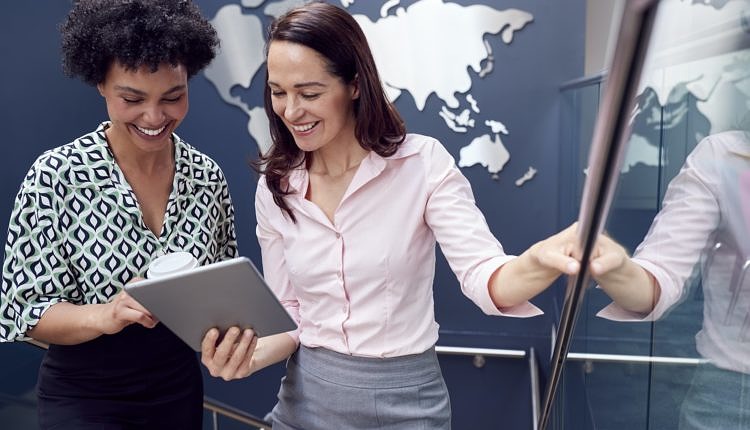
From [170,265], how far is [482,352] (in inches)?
110

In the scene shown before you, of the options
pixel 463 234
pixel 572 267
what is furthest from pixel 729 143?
pixel 463 234

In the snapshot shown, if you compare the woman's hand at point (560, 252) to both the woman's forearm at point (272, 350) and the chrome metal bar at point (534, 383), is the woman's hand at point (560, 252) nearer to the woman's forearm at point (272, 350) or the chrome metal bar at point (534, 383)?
the woman's forearm at point (272, 350)

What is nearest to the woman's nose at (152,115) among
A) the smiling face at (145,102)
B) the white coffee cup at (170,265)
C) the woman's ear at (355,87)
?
the smiling face at (145,102)

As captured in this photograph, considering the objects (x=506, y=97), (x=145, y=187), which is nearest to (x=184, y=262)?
(x=145, y=187)

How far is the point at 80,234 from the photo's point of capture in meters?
1.66

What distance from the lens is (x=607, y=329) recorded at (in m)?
1.68

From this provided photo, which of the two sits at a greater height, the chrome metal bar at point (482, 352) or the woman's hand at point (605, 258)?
the woman's hand at point (605, 258)

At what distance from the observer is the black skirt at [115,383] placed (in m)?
1.69

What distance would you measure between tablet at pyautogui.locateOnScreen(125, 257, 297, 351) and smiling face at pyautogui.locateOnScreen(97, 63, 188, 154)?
0.52 metres

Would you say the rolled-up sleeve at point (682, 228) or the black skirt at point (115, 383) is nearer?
the rolled-up sleeve at point (682, 228)

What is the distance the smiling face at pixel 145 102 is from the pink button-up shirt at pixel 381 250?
1.36 ft

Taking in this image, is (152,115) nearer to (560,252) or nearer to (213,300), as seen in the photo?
(213,300)

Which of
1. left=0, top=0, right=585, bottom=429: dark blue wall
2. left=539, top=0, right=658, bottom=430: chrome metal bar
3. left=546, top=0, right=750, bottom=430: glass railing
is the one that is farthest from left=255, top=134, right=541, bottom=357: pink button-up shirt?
left=0, top=0, right=585, bottom=429: dark blue wall

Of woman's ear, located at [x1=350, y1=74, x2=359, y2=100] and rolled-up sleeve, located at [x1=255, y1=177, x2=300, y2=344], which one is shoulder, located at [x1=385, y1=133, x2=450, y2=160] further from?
rolled-up sleeve, located at [x1=255, y1=177, x2=300, y2=344]
